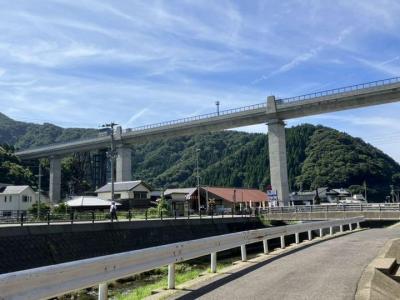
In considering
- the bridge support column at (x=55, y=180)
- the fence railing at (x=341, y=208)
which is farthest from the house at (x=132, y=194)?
the bridge support column at (x=55, y=180)

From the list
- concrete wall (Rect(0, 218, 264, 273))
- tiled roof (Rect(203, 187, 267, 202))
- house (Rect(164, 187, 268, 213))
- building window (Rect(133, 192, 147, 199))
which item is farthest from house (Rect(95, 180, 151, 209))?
concrete wall (Rect(0, 218, 264, 273))

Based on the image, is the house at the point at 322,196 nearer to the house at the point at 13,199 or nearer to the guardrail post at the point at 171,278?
the house at the point at 13,199

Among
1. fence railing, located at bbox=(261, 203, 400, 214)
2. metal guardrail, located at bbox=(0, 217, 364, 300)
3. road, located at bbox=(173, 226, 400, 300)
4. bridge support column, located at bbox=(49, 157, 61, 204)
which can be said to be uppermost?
bridge support column, located at bbox=(49, 157, 61, 204)

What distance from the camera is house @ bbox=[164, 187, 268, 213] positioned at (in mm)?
65875

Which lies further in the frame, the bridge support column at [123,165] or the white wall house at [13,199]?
the bridge support column at [123,165]

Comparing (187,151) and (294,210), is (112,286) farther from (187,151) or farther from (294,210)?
(187,151)

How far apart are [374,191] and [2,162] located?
95422 mm

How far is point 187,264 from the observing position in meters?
21.9

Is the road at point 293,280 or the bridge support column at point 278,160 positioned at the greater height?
the bridge support column at point 278,160

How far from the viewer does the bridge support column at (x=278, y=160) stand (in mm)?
56062

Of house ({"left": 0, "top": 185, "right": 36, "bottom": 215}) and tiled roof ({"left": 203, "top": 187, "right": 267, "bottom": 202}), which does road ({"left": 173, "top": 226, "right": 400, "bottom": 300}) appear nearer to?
tiled roof ({"left": 203, "top": 187, "right": 267, "bottom": 202})

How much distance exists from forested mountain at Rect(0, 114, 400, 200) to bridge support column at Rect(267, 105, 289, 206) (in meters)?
56.9

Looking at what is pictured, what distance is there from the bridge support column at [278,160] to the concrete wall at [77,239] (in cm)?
2272

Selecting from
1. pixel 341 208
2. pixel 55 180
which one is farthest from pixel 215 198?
pixel 55 180
